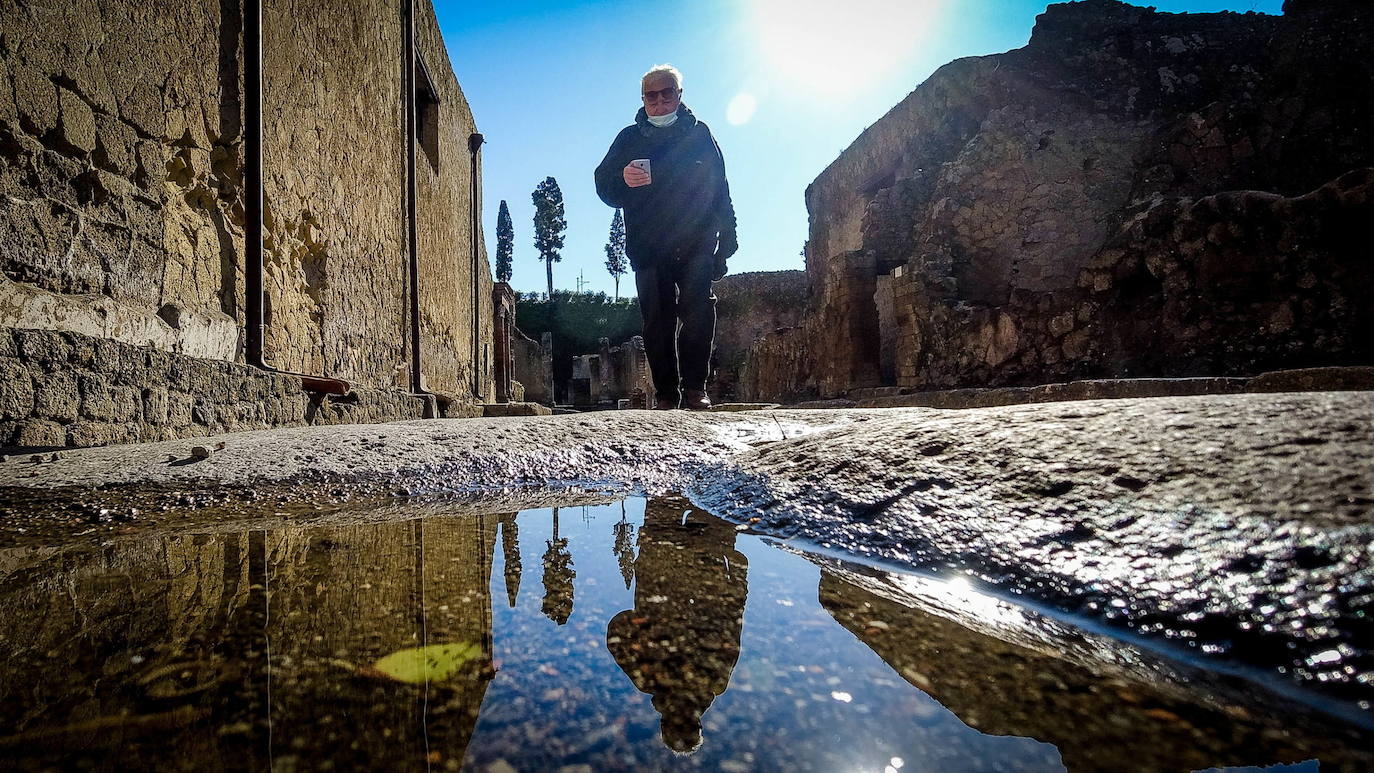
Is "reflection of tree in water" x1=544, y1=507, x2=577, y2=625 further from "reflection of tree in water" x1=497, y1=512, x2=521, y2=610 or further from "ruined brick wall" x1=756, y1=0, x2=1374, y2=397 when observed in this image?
"ruined brick wall" x1=756, y1=0, x2=1374, y2=397

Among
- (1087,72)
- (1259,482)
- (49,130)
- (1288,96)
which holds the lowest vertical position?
(1259,482)

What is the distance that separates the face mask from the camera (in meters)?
3.62

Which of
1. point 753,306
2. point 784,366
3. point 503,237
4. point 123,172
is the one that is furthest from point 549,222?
point 123,172

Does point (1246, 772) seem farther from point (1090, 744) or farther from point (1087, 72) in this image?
point (1087, 72)

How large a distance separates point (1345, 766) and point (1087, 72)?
11.0 m

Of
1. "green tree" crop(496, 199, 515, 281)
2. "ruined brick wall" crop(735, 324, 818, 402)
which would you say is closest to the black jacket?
"ruined brick wall" crop(735, 324, 818, 402)

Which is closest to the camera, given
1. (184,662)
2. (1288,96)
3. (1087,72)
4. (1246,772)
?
(1246,772)

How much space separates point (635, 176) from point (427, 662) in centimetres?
324

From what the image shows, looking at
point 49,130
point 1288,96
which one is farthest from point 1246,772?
point 1288,96

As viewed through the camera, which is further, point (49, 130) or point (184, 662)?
point (49, 130)

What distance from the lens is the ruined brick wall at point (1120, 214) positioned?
4434mm

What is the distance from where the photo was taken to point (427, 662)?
0.68 m

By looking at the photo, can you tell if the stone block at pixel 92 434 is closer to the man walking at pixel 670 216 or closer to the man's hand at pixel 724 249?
the man walking at pixel 670 216

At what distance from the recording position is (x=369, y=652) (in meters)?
0.70
